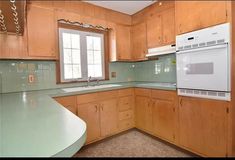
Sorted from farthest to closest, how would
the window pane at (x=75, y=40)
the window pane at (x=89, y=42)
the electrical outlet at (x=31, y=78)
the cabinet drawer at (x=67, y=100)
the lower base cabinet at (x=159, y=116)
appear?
1. the window pane at (x=89, y=42)
2. the window pane at (x=75, y=40)
3. the electrical outlet at (x=31, y=78)
4. the cabinet drawer at (x=67, y=100)
5. the lower base cabinet at (x=159, y=116)

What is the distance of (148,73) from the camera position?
3264 mm

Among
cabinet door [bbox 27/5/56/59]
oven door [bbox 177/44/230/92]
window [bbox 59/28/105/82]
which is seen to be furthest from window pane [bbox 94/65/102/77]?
oven door [bbox 177/44/230/92]

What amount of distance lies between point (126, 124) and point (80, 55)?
1.67 m

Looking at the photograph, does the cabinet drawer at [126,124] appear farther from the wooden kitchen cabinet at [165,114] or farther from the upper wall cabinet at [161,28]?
the upper wall cabinet at [161,28]

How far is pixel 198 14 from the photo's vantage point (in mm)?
1894

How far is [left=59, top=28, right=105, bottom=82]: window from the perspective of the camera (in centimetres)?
266

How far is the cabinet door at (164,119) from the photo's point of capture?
2293 mm

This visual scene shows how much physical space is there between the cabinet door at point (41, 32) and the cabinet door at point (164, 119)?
6.35 feet

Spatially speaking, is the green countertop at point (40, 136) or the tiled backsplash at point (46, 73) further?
the tiled backsplash at point (46, 73)

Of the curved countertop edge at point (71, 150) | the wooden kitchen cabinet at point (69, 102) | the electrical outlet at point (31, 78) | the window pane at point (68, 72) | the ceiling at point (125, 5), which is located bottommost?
the wooden kitchen cabinet at point (69, 102)

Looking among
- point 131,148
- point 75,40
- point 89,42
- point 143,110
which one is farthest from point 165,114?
point 75,40

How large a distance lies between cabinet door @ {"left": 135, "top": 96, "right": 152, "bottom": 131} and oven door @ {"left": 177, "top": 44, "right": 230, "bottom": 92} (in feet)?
2.57

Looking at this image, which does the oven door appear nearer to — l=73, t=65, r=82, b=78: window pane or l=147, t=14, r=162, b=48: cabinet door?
l=147, t=14, r=162, b=48: cabinet door

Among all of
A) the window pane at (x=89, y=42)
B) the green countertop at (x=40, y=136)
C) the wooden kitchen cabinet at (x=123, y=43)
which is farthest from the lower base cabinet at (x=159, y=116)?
the green countertop at (x=40, y=136)
